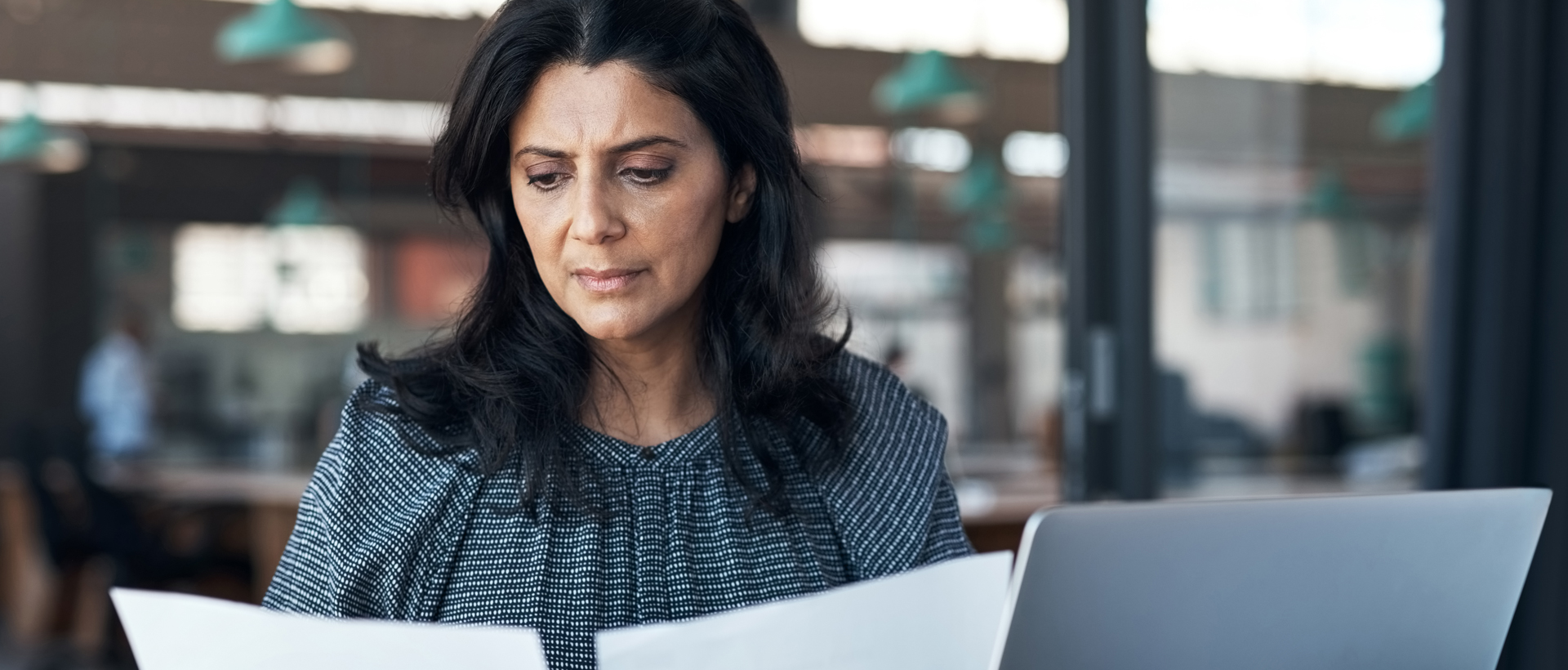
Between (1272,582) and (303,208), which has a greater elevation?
(303,208)

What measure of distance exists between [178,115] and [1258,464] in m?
7.76

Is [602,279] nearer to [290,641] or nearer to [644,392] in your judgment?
[644,392]

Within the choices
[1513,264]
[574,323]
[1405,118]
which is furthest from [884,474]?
[1405,118]

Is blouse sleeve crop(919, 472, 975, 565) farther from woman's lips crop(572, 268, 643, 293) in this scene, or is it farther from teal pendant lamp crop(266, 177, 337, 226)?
teal pendant lamp crop(266, 177, 337, 226)

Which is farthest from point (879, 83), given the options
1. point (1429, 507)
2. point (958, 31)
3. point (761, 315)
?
point (1429, 507)

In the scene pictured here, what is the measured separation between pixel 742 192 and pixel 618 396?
0.28 m

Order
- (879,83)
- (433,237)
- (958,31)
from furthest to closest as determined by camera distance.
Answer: (433,237) → (879,83) → (958,31)

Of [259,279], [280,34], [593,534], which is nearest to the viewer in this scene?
[593,534]

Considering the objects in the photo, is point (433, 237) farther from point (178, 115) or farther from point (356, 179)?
point (178, 115)

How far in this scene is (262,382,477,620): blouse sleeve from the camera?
137cm

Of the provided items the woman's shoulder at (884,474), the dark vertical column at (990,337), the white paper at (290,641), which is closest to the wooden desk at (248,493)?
the woman's shoulder at (884,474)

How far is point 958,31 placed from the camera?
857 centimetres

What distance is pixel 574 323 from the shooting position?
5.01ft

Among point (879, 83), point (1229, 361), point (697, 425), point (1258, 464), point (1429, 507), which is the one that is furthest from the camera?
point (879, 83)
